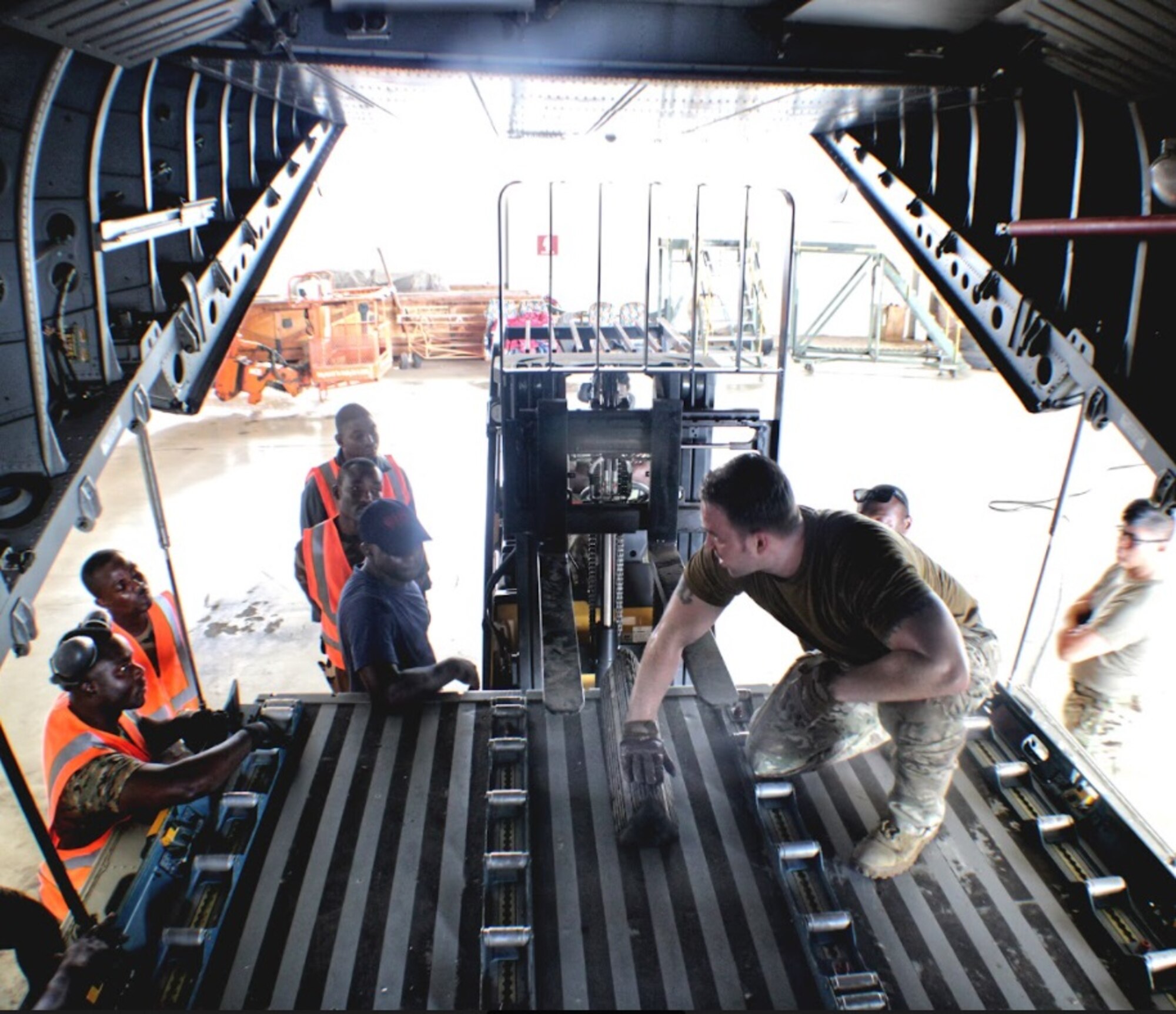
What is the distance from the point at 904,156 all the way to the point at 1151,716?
379cm

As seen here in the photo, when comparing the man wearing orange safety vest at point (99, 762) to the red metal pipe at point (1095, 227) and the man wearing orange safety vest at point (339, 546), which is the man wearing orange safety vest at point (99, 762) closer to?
the man wearing orange safety vest at point (339, 546)

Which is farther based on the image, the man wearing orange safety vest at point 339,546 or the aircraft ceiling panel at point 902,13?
the man wearing orange safety vest at point 339,546

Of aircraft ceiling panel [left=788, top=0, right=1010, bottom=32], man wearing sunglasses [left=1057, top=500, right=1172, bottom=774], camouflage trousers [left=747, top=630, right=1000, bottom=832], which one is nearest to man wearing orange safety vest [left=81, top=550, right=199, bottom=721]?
camouflage trousers [left=747, top=630, right=1000, bottom=832]

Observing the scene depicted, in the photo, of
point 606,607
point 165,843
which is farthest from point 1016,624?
point 165,843

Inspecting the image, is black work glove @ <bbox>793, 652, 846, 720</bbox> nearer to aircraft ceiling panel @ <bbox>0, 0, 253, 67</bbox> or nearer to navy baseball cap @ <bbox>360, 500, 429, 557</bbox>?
navy baseball cap @ <bbox>360, 500, 429, 557</bbox>

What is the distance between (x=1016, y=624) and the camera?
645cm

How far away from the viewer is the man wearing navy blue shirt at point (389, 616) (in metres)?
3.31

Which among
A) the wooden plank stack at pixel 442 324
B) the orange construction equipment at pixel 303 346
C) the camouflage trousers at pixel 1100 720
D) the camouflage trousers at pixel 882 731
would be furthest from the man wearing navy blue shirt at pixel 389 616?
the wooden plank stack at pixel 442 324

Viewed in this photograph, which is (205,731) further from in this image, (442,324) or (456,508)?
(442,324)

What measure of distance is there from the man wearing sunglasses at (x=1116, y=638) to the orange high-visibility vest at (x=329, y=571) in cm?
353

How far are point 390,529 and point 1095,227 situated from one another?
263 cm

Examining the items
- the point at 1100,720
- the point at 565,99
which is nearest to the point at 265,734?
the point at 565,99

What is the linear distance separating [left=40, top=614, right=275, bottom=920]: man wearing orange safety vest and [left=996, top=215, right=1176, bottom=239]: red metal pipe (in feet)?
10.5

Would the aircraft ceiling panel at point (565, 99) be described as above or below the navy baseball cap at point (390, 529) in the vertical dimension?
above
